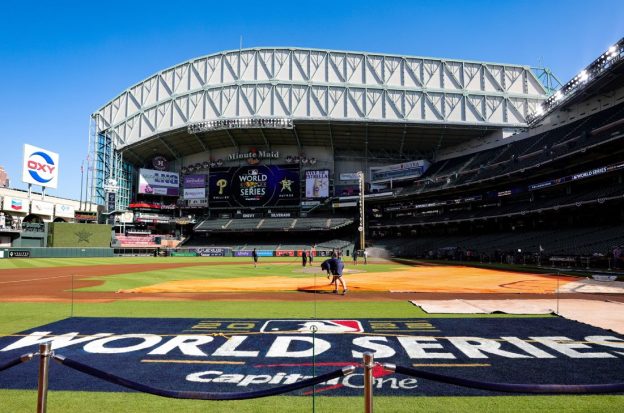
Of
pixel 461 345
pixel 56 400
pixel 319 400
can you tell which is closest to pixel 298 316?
pixel 461 345

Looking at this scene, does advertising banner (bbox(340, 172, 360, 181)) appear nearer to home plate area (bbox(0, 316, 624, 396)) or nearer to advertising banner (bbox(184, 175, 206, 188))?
advertising banner (bbox(184, 175, 206, 188))

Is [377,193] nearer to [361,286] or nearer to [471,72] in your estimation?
[471,72]

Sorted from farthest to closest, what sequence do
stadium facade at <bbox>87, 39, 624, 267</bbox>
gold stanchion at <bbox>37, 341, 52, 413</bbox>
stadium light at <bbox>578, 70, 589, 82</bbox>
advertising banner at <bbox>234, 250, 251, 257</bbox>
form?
advertising banner at <bbox>234, 250, 251, 257</bbox> → stadium facade at <bbox>87, 39, 624, 267</bbox> → stadium light at <bbox>578, 70, 589, 82</bbox> → gold stanchion at <bbox>37, 341, 52, 413</bbox>

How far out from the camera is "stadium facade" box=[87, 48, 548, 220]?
63281 millimetres

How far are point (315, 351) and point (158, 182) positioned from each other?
76.5 meters

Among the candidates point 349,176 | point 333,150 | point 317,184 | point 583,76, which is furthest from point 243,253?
point 583,76

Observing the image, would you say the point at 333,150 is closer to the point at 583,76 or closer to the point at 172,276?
the point at 583,76

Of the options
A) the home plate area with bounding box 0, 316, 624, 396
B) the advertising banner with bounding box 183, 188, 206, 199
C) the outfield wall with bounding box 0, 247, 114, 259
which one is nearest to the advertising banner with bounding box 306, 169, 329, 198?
the advertising banner with bounding box 183, 188, 206, 199

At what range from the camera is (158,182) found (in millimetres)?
75562

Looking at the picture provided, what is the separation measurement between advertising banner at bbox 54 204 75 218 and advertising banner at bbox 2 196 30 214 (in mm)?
6709

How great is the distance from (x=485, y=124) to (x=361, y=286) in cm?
5435

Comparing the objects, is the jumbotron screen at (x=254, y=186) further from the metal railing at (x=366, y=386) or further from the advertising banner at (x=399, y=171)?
the metal railing at (x=366, y=386)

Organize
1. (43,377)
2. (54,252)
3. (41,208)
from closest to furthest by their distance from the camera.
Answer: (43,377)
(54,252)
(41,208)

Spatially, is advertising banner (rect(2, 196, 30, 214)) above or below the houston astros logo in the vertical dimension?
below
